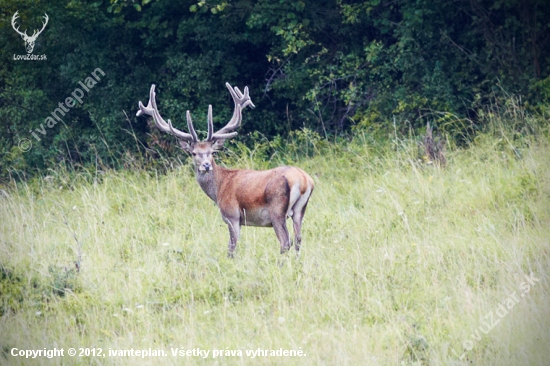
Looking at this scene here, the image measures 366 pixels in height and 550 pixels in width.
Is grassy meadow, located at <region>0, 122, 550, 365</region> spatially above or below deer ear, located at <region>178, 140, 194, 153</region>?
below

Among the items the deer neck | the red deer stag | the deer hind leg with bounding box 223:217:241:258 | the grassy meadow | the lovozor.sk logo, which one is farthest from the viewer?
the lovozor.sk logo

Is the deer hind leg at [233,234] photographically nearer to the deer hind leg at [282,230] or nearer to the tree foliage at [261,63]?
the deer hind leg at [282,230]

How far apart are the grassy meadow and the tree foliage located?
210 centimetres

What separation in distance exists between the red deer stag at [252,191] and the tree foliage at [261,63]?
4.02 metres

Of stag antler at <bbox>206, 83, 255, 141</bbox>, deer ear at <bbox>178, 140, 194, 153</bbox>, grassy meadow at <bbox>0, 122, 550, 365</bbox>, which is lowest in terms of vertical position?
grassy meadow at <bbox>0, 122, 550, 365</bbox>

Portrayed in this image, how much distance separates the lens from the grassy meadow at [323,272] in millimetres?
5926

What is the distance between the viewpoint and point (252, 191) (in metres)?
8.08

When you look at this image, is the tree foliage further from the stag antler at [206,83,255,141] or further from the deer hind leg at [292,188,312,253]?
the deer hind leg at [292,188,312,253]

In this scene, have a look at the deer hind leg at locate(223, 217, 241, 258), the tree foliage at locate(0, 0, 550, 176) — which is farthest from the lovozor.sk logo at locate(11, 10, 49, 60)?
the deer hind leg at locate(223, 217, 241, 258)

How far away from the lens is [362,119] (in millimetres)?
13367

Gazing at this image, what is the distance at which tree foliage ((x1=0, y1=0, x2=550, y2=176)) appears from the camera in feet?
40.5

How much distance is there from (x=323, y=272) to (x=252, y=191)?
1.32 m

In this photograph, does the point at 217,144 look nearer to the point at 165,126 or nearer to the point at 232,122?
the point at 232,122

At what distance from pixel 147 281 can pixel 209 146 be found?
6.14ft
